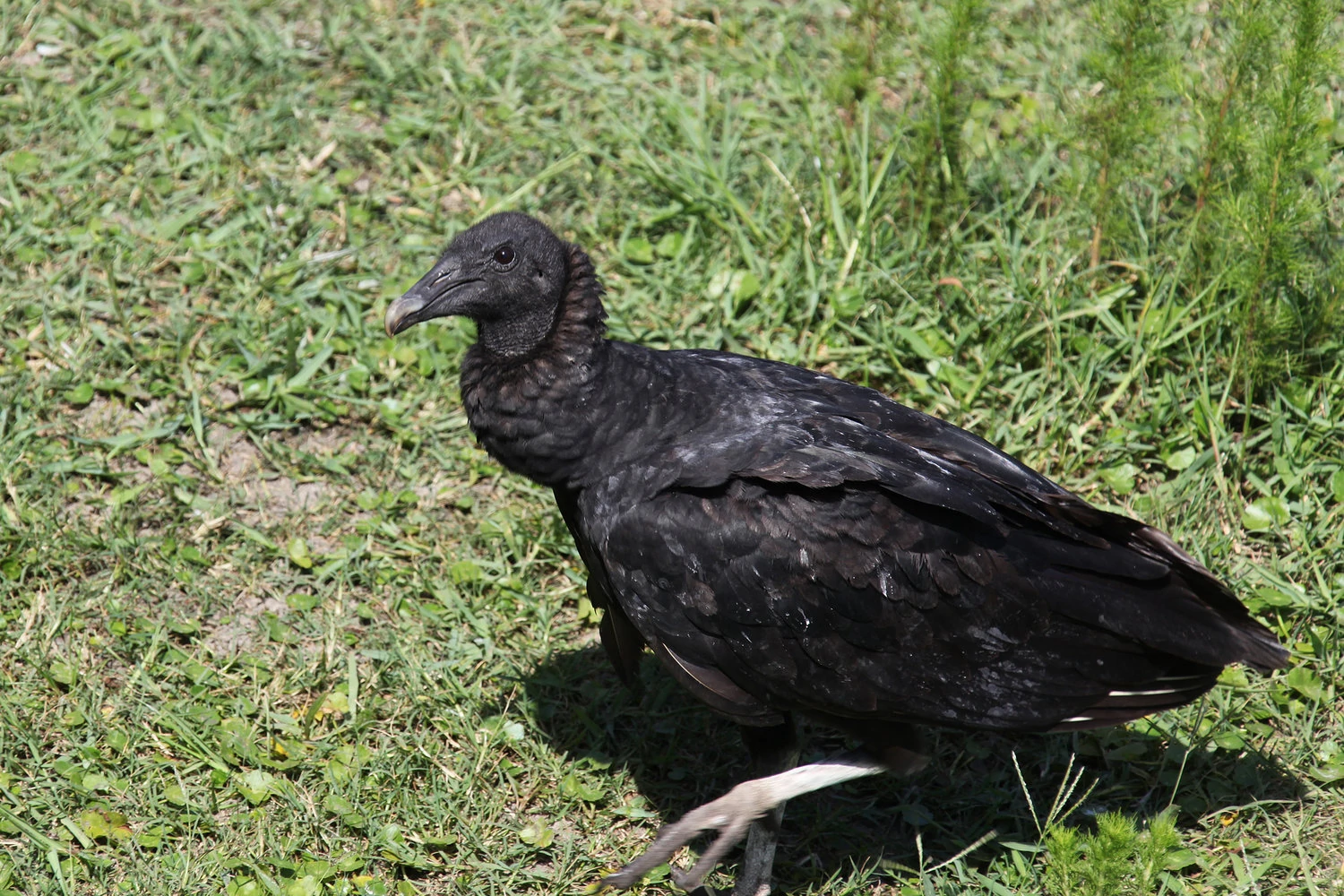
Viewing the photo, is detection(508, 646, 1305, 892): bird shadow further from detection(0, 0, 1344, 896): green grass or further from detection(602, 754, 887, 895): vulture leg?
detection(602, 754, 887, 895): vulture leg

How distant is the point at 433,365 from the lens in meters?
5.57

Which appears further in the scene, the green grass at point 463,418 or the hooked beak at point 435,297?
the green grass at point 463,418

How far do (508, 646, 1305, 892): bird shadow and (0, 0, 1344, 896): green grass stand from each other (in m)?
0.02

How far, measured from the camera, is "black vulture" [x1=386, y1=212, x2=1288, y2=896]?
3.66 m

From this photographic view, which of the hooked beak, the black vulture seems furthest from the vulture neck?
the hooked beak

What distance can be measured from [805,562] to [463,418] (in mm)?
2267

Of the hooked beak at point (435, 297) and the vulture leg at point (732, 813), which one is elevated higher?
the hooked beak at point (435, 297)

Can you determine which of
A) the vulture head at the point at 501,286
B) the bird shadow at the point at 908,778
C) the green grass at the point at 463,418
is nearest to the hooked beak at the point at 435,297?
the vulture head at the point at 501,286

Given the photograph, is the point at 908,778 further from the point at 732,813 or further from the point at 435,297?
the point at 435,297

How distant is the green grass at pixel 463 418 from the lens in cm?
420

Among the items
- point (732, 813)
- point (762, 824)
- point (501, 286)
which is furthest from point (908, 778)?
point (501, 286)

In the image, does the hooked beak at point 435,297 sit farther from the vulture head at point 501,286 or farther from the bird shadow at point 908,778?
the bird shadow at point 908,778

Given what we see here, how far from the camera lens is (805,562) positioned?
11.9ft

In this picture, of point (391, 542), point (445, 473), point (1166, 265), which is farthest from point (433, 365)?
point (1166, 265)
